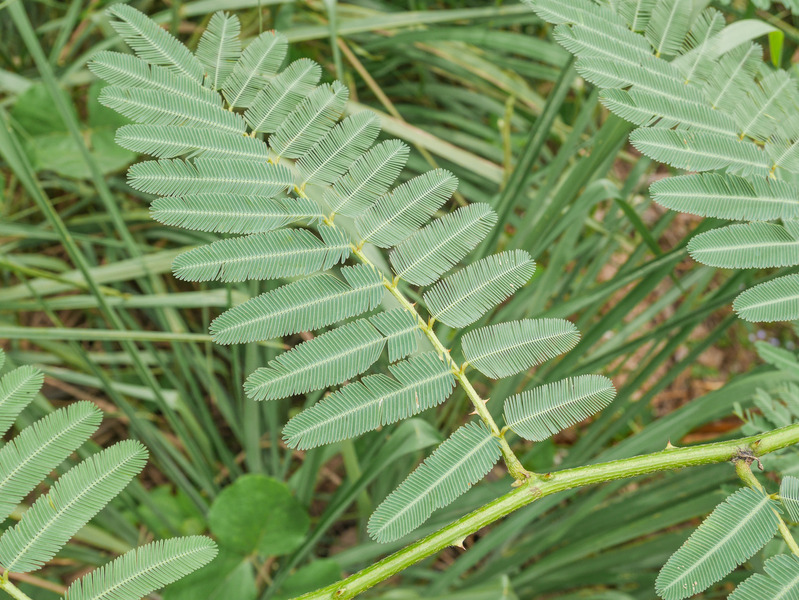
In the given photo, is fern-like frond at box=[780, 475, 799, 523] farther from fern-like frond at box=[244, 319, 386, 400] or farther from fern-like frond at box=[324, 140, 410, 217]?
fern-like frond at box=[324, 140, 410, 217]

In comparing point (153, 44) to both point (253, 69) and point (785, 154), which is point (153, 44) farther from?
point (785, 154)

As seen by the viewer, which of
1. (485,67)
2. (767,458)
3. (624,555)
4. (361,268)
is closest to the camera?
(361,268)

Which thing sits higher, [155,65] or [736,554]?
[155,65]

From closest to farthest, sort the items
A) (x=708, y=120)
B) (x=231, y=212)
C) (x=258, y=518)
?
(x=231, y=212) → (x=708, y=120) → (x=258, y=518)

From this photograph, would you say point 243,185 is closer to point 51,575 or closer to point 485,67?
point 51,575

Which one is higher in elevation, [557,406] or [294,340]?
[557,406]

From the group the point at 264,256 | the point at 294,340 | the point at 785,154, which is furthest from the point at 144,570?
the point at 294,340

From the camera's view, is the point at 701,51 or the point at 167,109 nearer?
the point at 167,109

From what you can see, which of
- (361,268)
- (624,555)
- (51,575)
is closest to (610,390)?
(361,268)
